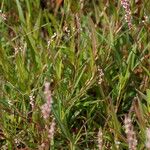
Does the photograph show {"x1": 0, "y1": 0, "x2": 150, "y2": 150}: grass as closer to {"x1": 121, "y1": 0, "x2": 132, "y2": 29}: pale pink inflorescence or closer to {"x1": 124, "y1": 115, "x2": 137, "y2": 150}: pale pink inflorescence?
{"x1": 121, "y1": 0, "x2": 132, "y2": 29}: pale pink inflorescence

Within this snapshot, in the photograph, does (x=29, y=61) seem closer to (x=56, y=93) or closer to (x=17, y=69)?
(x=17, y=69)

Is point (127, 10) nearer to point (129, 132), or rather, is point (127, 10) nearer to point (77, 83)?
point (77, 83)

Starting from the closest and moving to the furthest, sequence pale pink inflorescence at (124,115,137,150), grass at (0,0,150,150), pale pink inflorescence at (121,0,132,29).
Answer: pale pink inflorescence at (124,115,137,150)
grass at (0,0,150,150)
pale pink inflorescence at (121,0,132,29)

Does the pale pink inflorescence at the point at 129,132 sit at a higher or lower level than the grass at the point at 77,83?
lower

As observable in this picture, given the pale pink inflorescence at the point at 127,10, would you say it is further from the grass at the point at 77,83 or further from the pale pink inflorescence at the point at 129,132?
the pale pink inflorescence at the point at 129,132

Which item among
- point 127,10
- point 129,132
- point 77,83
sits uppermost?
point 127,10

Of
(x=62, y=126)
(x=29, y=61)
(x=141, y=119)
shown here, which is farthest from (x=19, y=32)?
(x=141, y=119)

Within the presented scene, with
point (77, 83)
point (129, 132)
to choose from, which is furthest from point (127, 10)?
point (129, 132)

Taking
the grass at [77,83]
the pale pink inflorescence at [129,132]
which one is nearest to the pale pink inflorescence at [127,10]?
the grass at [77,83]

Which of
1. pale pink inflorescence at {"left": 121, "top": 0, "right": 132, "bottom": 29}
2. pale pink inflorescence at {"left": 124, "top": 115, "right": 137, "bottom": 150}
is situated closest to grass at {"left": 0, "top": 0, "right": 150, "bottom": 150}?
pale pink inflorescence at {"left": 121, "top": 0, "right": 132, "bottom": 29}
